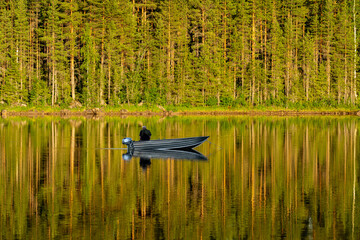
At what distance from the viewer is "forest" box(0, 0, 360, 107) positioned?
91.4m

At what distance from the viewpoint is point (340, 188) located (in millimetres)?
21344

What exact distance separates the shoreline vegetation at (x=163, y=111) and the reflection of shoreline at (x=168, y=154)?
54150 mm

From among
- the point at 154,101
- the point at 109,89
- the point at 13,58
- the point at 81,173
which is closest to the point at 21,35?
the point at 13,58

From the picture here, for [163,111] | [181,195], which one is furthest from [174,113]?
[181,195]

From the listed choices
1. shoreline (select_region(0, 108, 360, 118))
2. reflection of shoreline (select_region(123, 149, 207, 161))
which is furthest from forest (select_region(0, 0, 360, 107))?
reflection of shoreline (select_region(123, 149, 207, 161))

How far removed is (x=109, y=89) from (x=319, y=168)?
6947 cm

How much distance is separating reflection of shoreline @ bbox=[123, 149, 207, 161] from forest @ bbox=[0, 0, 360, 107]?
55.3m

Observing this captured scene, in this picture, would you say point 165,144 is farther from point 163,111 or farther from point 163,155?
point 163,111

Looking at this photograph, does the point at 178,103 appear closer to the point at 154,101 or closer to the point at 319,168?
the point at 154,101

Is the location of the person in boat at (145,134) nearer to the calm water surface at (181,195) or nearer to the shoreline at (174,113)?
the calm water surface at (181,195)

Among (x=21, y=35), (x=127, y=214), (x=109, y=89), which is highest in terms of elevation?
(x=21, y=35)

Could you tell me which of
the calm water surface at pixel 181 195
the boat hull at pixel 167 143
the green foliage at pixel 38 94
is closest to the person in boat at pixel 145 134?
the boat hull at pixel 167 143

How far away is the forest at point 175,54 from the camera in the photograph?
91375mm

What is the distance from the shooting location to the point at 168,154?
111ft
